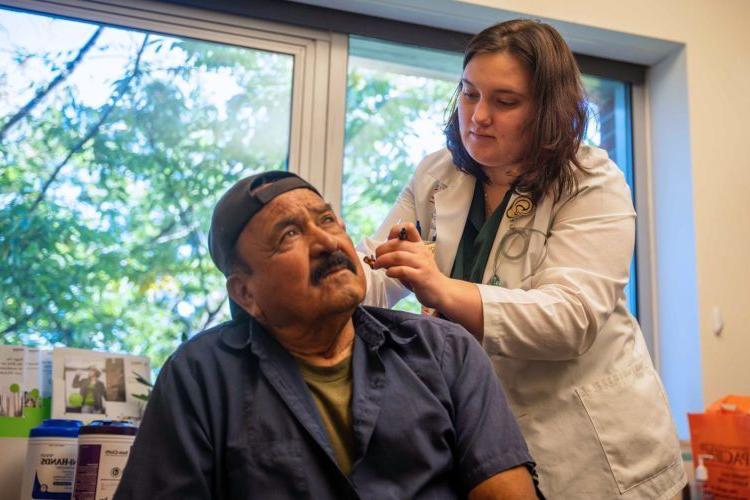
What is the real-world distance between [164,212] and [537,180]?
4.06 ft

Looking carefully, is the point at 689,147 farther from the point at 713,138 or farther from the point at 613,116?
the point at 613,116

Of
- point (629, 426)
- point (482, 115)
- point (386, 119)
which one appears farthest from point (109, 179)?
point (629, 426)

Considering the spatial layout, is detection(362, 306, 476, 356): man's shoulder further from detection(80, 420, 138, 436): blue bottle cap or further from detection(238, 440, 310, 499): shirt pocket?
detection(80, 420, 138, 436): blue bottle cap

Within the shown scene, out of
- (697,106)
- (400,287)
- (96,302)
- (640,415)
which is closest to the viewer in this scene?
(640,415)

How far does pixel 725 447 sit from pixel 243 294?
1.57 meters

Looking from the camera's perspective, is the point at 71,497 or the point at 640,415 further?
the point at 71,497

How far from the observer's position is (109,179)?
8.09ft

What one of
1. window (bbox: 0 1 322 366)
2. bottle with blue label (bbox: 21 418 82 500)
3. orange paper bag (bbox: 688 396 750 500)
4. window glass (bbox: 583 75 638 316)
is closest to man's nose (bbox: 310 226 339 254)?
bottle with blue label (bbox: 21 418 82 500)

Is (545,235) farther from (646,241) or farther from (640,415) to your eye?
(646,241)

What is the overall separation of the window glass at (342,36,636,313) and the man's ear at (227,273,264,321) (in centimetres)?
118

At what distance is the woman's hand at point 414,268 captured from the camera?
1540 mm

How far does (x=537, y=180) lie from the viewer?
1.75m

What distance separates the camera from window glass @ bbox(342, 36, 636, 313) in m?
2.73

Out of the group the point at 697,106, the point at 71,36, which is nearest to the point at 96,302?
the point at 71,36
